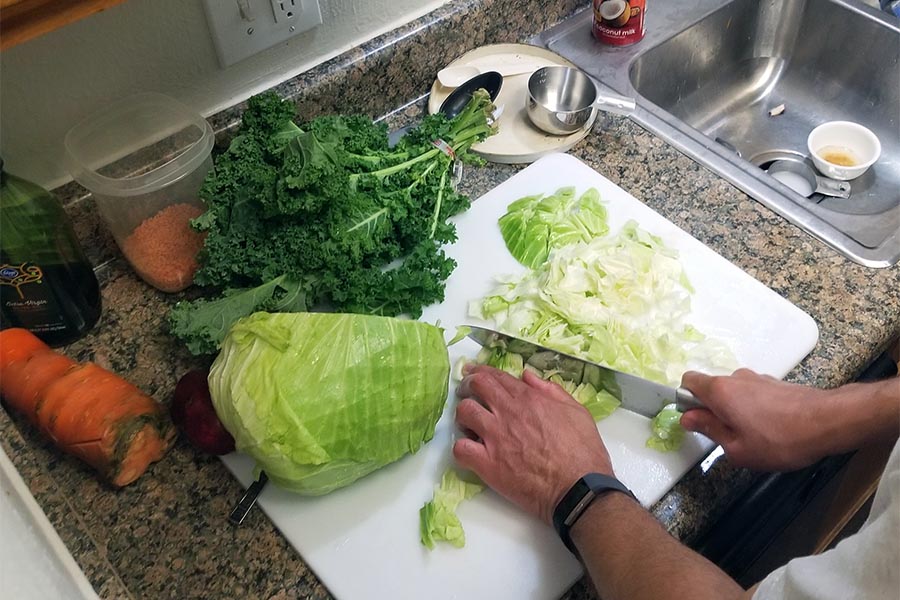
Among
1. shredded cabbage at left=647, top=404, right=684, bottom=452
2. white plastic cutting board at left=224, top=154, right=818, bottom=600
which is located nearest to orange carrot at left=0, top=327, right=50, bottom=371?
white plastic cutting board at left=224, top=154, right=818, bottom=600

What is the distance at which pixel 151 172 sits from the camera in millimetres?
1000

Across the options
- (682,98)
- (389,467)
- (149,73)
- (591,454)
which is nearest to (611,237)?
(591,454)

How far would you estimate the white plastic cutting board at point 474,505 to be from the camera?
0.82 meters

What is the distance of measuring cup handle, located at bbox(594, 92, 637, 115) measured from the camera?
49.8 inches

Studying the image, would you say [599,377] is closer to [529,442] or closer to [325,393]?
[529,442]

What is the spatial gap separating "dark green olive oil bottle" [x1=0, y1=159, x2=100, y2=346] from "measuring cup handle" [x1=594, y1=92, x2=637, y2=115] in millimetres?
856

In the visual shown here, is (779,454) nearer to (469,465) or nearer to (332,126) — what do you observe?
(469,465)

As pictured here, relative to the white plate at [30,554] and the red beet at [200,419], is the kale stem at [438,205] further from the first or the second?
the white plate at [30,554]

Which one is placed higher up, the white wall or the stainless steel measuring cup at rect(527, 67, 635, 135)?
the white wall

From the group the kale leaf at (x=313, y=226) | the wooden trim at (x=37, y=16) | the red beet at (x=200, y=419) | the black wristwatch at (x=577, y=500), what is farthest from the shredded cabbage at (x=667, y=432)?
the wooden trim at (x=37, y=16)

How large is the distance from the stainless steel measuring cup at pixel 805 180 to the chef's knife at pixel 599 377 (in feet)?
2.51

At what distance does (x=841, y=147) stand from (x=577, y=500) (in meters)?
1.11

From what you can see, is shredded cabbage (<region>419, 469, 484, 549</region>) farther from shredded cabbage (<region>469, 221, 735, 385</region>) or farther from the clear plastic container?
the clear plastic container

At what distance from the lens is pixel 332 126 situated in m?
1.04
